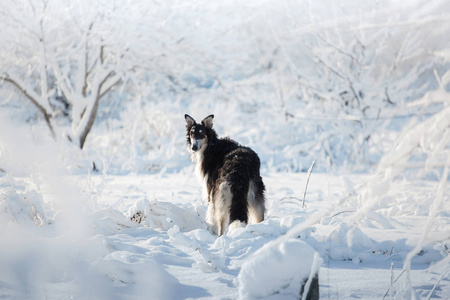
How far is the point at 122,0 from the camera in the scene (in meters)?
15.0

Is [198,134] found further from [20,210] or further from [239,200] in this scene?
[20,210]

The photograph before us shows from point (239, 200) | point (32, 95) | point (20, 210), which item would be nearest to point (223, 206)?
point (239, 200)

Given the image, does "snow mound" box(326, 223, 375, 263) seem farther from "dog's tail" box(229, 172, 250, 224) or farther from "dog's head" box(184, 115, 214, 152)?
"dog's head" box(184, 115, 214, 152)

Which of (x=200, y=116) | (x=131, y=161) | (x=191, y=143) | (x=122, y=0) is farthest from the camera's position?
(x=200, y=116)

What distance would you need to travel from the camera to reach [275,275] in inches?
89.5

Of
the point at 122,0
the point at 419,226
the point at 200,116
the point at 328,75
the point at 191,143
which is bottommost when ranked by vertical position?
the point at 419,226

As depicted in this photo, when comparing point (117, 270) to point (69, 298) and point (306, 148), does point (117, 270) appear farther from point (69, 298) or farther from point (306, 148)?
point (306, 148)

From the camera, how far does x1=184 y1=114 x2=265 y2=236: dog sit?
459 centimetres

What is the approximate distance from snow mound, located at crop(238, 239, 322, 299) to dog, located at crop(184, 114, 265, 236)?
189cm

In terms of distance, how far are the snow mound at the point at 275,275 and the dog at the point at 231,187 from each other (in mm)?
1889

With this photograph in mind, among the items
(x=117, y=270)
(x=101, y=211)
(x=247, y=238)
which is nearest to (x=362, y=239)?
(x=247, y=238)

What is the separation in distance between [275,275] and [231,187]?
2.43m

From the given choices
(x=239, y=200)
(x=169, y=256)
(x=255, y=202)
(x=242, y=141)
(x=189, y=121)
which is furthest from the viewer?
(x=242, y=141)

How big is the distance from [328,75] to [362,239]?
12.7 metres
